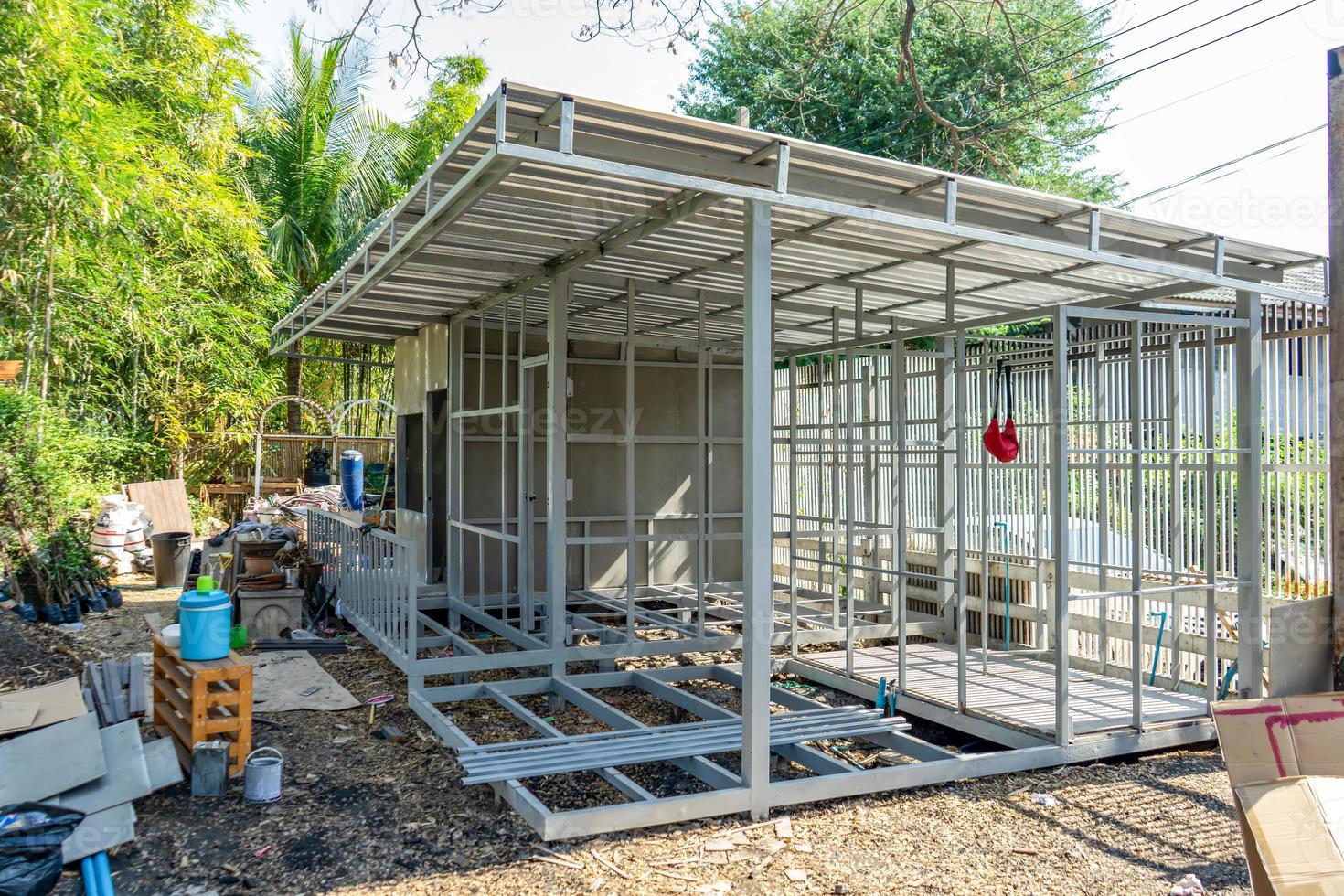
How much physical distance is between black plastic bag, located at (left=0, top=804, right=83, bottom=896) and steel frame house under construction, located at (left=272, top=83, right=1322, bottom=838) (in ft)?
5.48

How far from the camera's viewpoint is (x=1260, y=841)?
10.5 feet

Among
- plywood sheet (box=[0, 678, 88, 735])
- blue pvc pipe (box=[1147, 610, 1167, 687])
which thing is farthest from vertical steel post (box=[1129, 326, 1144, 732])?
plywood sheet (box=[0, 678, 88, 735])

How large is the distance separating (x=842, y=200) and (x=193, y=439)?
49.7 ft

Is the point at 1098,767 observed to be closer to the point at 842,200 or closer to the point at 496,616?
the point at 842,200

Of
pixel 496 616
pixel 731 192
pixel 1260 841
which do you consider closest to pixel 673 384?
pixel 496 616

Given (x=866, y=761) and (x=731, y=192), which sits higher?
(x=731, y=192)

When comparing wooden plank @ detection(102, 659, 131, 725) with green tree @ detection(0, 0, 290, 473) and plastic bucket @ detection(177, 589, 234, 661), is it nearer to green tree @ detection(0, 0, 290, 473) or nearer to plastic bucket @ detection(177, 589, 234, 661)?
plastic bucket @ detection(177, 589, 234, 661)

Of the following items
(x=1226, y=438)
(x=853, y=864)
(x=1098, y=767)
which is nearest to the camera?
(x=853, y=864)

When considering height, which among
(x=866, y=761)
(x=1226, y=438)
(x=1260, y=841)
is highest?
(x=1226, y=438)

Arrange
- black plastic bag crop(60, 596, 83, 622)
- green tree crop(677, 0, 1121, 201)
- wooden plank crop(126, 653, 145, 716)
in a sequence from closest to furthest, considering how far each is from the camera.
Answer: wooden plank crop(126, 653, 145, 716) → black plastic bag crop(60, 596, 83, 622) → green tree crop(677, 0, 1121, 201)

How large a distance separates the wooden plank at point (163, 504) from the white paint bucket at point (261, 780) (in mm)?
9857

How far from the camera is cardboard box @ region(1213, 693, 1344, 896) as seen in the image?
10.2 ft

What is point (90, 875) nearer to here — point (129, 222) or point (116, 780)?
point (116, 780)

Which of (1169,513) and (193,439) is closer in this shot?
(1169,513)
